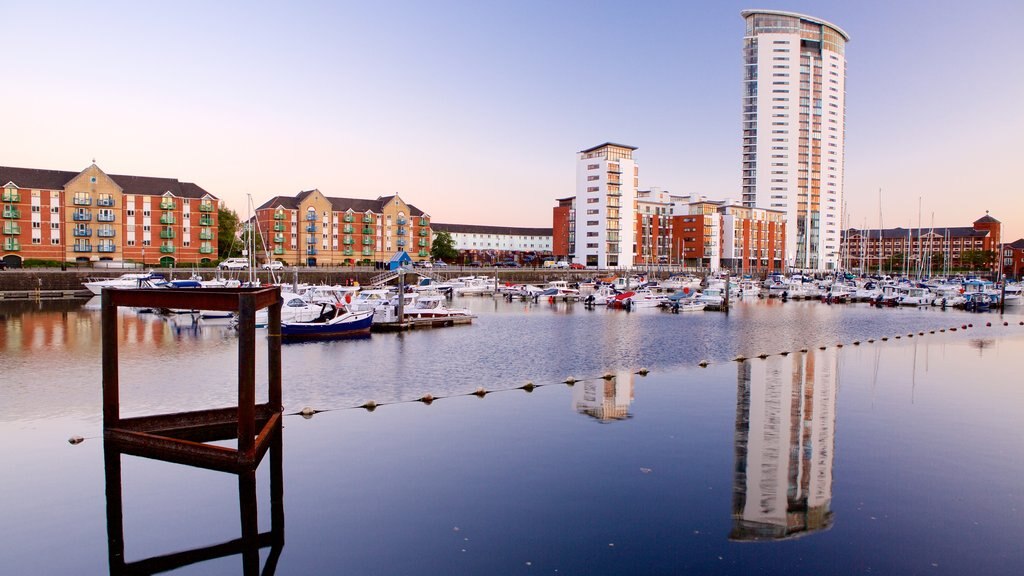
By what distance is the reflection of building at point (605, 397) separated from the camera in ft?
57.3

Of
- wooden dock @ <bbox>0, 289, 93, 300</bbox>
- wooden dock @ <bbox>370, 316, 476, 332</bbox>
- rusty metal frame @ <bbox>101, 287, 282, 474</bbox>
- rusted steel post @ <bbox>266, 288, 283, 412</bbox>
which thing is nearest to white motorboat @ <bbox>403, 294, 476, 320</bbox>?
wooden dock @ <bbox>370, 316, 476, 332</bbox>

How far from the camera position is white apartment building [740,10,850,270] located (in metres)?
147

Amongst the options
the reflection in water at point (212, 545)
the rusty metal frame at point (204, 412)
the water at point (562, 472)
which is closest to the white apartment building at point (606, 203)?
the water at point (562, 472)

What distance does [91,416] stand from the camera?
1662 centimetres

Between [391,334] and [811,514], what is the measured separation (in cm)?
2978

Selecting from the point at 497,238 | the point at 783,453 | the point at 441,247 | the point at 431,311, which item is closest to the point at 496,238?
the point at 497,238

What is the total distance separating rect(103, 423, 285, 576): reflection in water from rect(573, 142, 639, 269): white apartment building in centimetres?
11393

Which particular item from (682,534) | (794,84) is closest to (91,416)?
(682,534)

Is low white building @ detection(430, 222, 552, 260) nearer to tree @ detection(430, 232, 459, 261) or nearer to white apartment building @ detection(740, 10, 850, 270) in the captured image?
tree @ detection(430, 232, 459, 261)

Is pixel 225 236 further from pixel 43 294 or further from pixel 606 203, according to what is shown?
pixel 606 203

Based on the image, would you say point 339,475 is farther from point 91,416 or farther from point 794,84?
point 794,84

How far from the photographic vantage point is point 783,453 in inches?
537

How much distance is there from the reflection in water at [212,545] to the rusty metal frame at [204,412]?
1.11ft

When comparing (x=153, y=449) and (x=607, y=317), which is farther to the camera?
(x=607, y=317)
